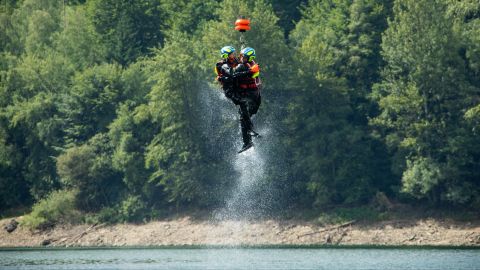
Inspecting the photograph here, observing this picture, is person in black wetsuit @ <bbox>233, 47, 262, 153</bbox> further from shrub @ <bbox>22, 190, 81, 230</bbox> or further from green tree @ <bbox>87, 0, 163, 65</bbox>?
green tree @ <bbox>87, 0, 163, 65</bbox>

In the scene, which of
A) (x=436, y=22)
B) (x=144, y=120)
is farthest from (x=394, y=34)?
(x=144, y=120)

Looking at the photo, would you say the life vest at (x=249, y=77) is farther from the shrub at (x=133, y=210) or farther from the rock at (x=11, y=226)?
the rock at (x=11, y=226)

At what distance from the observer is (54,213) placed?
88062mm

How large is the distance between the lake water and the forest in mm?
10429

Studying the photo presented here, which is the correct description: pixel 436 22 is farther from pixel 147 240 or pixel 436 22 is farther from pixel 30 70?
pixel 30 70

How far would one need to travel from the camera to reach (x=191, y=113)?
84438 millimetres

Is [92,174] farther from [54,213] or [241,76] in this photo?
[241,76]

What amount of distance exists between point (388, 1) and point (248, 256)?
31176mm

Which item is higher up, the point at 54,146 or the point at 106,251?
the point at 54,146

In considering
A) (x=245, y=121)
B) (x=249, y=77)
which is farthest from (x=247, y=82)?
(x=245, y=121)

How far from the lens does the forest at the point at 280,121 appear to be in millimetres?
78250

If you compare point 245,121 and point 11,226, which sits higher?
point 245,121

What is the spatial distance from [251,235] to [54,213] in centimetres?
1890

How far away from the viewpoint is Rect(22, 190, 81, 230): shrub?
8775 centimetres
